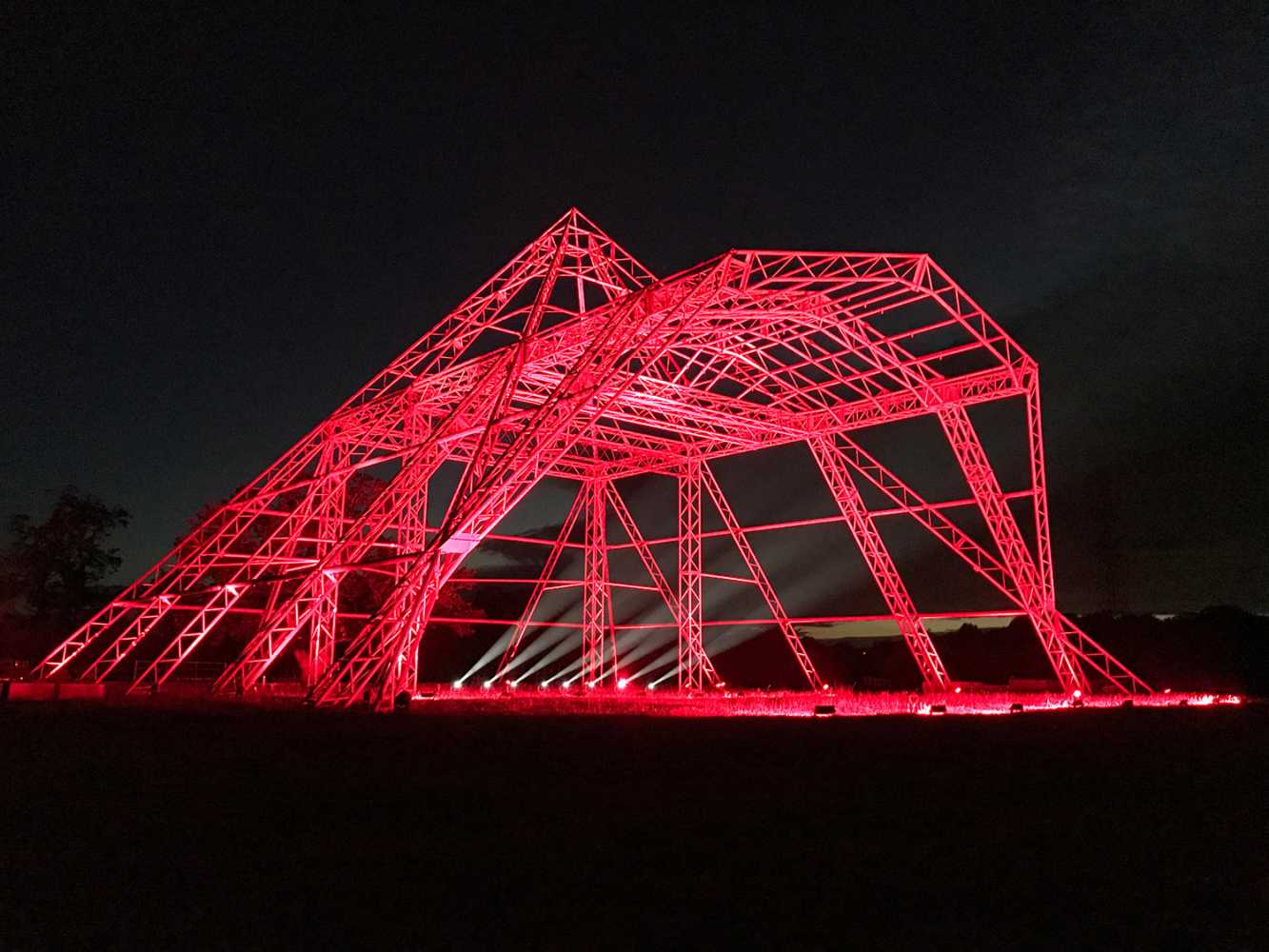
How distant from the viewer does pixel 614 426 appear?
2891 cm

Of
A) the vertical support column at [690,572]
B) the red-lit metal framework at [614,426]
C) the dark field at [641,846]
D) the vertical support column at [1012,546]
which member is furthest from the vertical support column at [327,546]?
the vertical support column at [1012,546]

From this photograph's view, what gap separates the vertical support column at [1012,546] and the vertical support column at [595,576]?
1233cm

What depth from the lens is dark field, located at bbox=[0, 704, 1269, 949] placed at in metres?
4.23

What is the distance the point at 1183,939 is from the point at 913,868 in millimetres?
1275

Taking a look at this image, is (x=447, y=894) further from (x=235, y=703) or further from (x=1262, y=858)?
(x=235, y=703)

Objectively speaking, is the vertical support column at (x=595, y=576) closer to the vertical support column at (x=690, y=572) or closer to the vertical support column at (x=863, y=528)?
the vertical support column at (x=690, y=572)

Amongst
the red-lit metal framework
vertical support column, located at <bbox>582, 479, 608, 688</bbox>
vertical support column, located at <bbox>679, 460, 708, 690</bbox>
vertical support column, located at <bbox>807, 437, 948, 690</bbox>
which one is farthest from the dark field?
vertical support column, located at <bbox>582, 479, 608, 688</bbox>

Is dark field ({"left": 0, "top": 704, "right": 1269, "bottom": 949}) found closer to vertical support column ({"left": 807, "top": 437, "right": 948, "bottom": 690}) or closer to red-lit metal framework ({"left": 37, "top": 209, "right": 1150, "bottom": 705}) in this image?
red-lit metal framework ({"left": 37, "top": 209, "right": 1150, "bottom": 705})

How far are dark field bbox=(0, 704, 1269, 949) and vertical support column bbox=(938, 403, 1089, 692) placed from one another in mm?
10763

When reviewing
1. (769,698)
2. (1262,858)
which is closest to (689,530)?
(769,698)

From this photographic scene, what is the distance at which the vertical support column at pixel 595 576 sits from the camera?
30.5 metres

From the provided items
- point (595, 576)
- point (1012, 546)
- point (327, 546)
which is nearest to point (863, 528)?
point (1012, 546)

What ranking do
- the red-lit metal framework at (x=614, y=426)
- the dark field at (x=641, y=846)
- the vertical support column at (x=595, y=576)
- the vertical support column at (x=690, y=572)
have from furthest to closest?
the vertical support column at (x=595, y=576), the vertical support column at (x=690, y=572), the red-lit metal framework at (x=614, y=426), the dark field at (x=641, y=846)

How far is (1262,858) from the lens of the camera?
5488 mm
